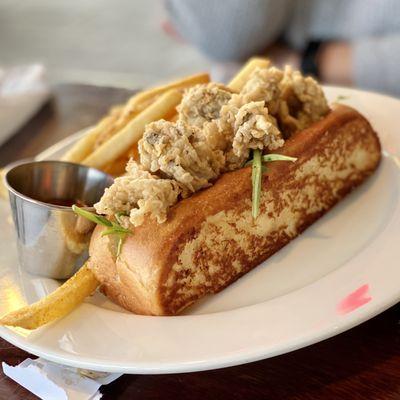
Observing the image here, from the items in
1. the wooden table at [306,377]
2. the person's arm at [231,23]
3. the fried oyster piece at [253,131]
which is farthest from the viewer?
the person's arm at [231,23]

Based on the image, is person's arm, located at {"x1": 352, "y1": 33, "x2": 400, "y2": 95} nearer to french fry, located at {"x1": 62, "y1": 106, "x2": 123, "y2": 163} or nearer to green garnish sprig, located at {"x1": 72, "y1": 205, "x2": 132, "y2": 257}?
french fry, located at {"x1": 62, "y1": 106, "x2": 123, "y2": 163}

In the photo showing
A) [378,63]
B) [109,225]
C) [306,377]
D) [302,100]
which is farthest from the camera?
[378,63]

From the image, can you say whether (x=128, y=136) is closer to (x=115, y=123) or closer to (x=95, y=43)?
(x=115, y=123)

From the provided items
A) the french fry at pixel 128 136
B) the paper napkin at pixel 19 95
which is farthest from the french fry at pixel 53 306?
the paper napkin at pixel 19 95

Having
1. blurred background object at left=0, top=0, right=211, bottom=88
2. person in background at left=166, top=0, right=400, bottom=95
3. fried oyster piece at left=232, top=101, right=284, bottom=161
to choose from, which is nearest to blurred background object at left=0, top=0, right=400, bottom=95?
person in background at left=166, top=0, right=400, bottom=95

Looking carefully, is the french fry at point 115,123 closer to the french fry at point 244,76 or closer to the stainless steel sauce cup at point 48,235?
the french fry at point 244,76

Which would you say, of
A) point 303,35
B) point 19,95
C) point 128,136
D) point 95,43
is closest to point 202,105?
point 128,136

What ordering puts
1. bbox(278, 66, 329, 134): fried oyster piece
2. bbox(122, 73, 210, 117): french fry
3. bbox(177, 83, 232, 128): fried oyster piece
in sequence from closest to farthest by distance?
bbox(177, 83, 232, 128): fried oyster piece
bbox(278, 66, 329, 134): fried oyster piece
bbox(122, 73, 210, 117): french fry
